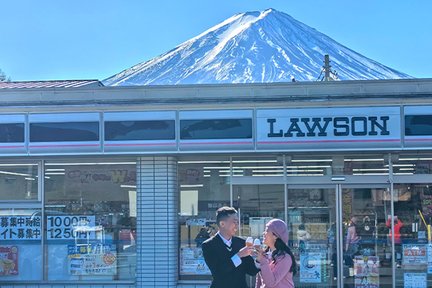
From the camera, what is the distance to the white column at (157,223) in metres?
9.95

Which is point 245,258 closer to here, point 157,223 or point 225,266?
point 225,266

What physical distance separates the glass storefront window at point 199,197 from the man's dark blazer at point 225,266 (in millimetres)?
4720

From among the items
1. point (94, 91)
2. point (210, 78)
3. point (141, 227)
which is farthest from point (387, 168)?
point (210, 78)

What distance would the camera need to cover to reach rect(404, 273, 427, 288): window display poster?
33.1 ft

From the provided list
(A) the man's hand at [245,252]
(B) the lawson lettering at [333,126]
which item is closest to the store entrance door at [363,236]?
→ (B) the lawson lettering at [333,126]

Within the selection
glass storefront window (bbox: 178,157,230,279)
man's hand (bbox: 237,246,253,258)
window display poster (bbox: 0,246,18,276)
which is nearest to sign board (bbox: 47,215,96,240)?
window display poster (bbox: 0,246,18,276)

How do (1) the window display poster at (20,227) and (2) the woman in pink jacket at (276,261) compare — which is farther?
(1) the window display poster at (20,227)

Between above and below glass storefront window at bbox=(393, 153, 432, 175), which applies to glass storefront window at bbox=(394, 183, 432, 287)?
below

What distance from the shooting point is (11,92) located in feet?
33.1

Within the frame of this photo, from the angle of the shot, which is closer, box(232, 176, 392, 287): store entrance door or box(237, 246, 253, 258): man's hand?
box(237, 246, 253, 258): man's hand

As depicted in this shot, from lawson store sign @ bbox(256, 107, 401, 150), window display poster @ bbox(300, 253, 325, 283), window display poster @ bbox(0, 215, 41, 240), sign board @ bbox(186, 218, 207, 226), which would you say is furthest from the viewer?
window display poster @ bbox(0, 215, 41, 240)

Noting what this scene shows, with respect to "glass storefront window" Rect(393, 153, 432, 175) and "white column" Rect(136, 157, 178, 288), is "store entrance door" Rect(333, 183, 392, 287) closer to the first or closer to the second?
"glass storefront window" Rect(393, 153, 432, 175)

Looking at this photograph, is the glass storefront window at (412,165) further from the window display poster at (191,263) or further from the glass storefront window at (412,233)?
the window display poster at (191,263)

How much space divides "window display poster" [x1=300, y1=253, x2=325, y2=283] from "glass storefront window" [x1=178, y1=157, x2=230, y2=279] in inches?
61.6
